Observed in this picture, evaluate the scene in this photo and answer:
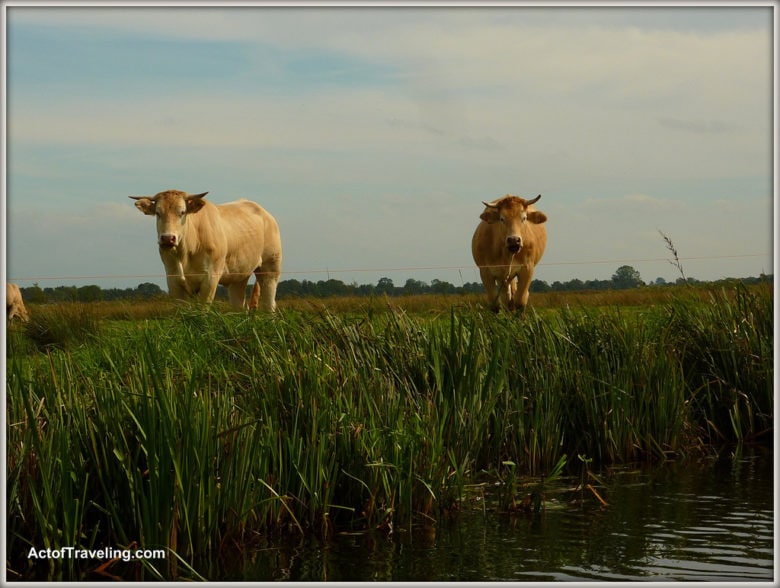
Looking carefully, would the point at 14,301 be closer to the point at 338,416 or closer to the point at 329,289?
the point at 329,289

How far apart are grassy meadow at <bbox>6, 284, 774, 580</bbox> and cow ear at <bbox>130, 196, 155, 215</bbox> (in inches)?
185

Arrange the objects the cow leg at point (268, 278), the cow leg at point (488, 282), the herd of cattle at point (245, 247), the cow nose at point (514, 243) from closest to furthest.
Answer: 1. the herd of cattle at point (245, 247)
2. the cow nose at point (514, 243)
3. the cow leg at point (488, 282)
4. the cow leg at point (268, 278)

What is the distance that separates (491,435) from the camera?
8117 millimetres

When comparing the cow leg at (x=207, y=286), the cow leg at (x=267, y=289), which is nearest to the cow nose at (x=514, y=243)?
the cow leg at (x=207, y=286)

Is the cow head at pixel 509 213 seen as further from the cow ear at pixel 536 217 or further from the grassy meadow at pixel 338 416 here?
the grassy meadow at pixel 338 416

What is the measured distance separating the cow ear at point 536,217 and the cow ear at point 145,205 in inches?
238

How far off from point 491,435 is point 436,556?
6.70 ft

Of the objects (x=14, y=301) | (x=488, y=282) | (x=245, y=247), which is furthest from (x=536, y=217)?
(x=14, y=301)

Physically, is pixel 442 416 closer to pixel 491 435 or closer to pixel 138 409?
pixel 491 435

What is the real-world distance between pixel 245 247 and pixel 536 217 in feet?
16.0

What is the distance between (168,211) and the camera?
1470 cm

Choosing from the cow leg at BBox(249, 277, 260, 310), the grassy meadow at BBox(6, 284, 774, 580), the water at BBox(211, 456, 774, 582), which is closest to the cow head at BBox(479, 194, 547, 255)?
the cow leg at BBox(249, 277, 260, 310)

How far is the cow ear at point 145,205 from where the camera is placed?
48.6 feet

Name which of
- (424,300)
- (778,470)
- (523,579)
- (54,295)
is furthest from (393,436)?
(424,300)
